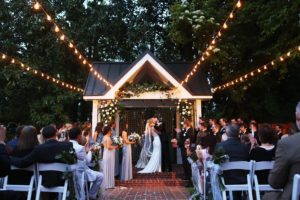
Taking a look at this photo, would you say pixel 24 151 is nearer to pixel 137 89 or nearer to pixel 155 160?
pixel 155 160

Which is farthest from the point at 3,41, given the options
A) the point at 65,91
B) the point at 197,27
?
the point at 197,27

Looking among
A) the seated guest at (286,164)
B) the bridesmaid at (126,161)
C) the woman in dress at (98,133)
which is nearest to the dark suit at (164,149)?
the bridesmaid at (126,161)

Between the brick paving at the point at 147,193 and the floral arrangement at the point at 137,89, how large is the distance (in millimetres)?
3740

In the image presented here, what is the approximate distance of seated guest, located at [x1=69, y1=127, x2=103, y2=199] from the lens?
7.83 meters

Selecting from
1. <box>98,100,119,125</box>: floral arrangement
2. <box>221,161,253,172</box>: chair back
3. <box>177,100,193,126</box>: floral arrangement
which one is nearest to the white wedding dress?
<box>177,100,193,126</box>: floral arrangement

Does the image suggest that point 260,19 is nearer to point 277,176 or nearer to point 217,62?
point 217,62

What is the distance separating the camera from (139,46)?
2602cm

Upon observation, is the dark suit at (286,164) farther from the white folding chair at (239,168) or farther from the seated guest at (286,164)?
the white folding chair at (239,168)

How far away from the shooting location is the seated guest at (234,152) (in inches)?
255

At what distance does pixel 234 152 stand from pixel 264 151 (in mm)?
533

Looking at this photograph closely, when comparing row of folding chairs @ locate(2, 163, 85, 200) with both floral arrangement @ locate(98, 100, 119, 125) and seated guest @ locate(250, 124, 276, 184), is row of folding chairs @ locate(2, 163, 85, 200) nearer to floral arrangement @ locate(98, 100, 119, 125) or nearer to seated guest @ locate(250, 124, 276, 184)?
seated guest @ locate(250, 124, 276, 184)

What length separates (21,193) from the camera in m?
6.20

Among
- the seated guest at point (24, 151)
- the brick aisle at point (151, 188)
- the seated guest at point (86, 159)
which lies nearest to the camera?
the seated guest at point (24, 151)

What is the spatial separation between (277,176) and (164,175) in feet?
33.4
